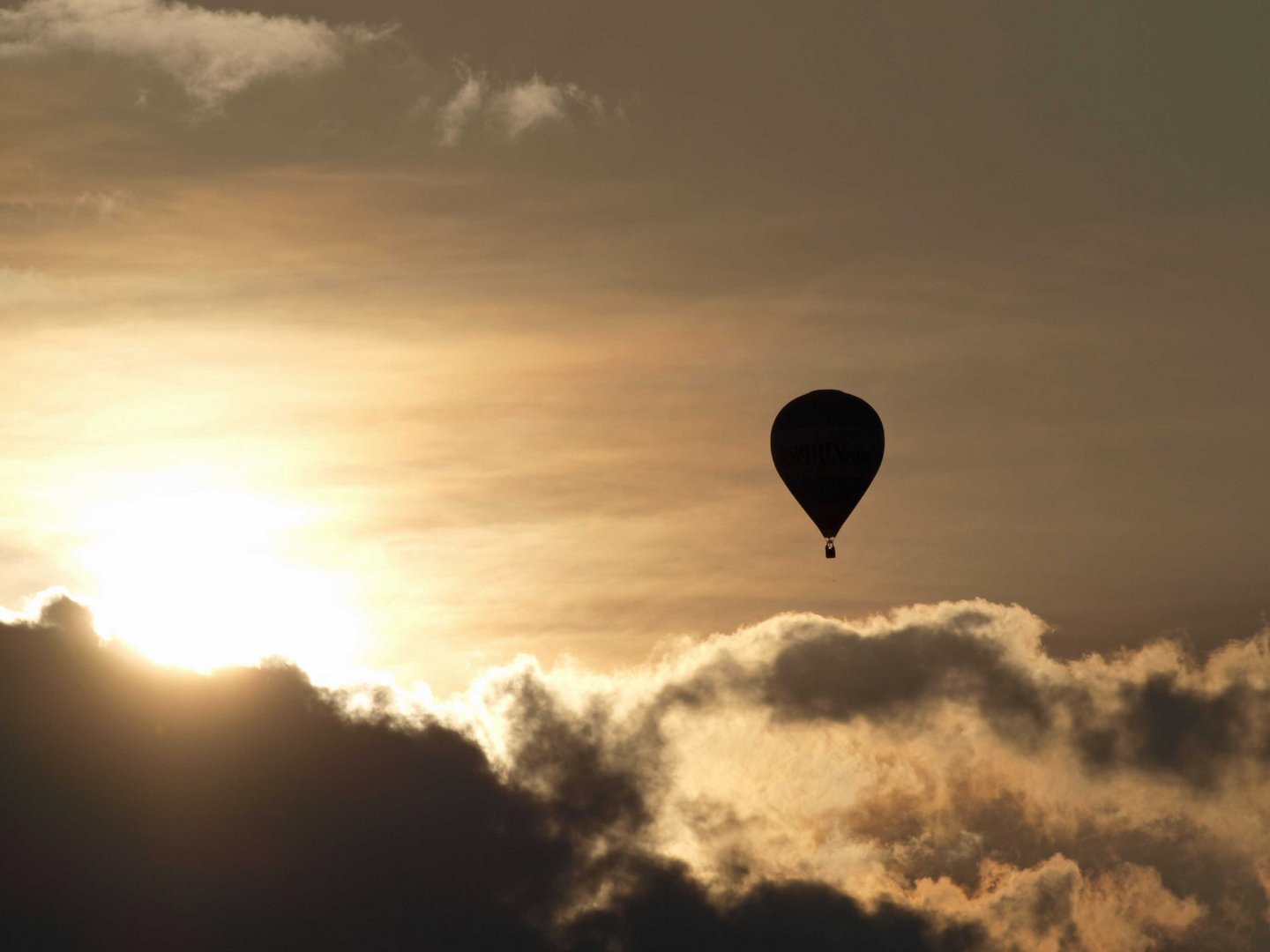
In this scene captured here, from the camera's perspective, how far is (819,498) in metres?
188

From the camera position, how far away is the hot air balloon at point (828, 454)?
189 meters

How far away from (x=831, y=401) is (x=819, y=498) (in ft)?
33.3

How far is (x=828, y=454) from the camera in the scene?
620ft

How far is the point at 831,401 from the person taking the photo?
19175 centimetres

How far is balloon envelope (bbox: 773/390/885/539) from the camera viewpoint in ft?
619

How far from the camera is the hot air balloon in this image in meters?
189

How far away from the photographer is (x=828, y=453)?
189125 mm

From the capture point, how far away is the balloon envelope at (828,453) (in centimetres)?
18862

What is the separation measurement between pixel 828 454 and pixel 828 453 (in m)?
0.09
